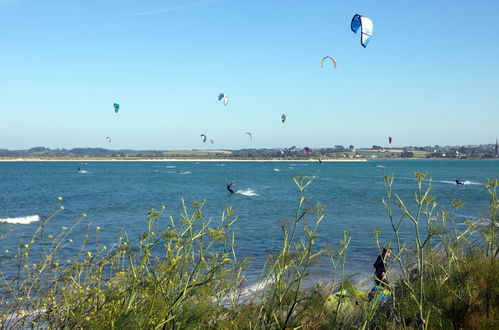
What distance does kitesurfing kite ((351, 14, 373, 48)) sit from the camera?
1935cm

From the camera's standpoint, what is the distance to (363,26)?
67.0 feet

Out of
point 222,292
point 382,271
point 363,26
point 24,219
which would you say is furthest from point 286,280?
point 24,219

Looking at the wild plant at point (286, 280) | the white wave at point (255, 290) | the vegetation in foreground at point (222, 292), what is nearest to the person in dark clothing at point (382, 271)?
the vegetation in foreground at point (222, 292)

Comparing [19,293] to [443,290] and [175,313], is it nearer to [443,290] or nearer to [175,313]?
[175,313]

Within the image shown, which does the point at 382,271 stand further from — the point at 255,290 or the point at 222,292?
the point at 255,290

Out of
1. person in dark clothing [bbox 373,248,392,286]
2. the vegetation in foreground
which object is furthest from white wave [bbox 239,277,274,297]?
person in dark clothing [bbox 373,248,392,286]

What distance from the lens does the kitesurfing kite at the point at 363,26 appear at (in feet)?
63.5

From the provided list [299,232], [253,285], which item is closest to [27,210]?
[299,232]

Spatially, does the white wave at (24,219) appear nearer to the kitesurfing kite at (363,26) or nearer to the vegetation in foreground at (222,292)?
the kitesurfing kite at (363,26)

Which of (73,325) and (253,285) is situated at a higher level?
(73,325)

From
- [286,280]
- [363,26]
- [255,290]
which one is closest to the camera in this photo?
[286,280]

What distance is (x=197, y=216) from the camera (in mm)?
4211

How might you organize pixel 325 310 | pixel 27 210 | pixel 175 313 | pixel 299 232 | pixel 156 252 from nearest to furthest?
pixel 175 313 → pixel 325 310 → pixel 156 252 → pixel 299 232 → pixel 27 210

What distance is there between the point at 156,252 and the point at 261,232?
31.4 ft
